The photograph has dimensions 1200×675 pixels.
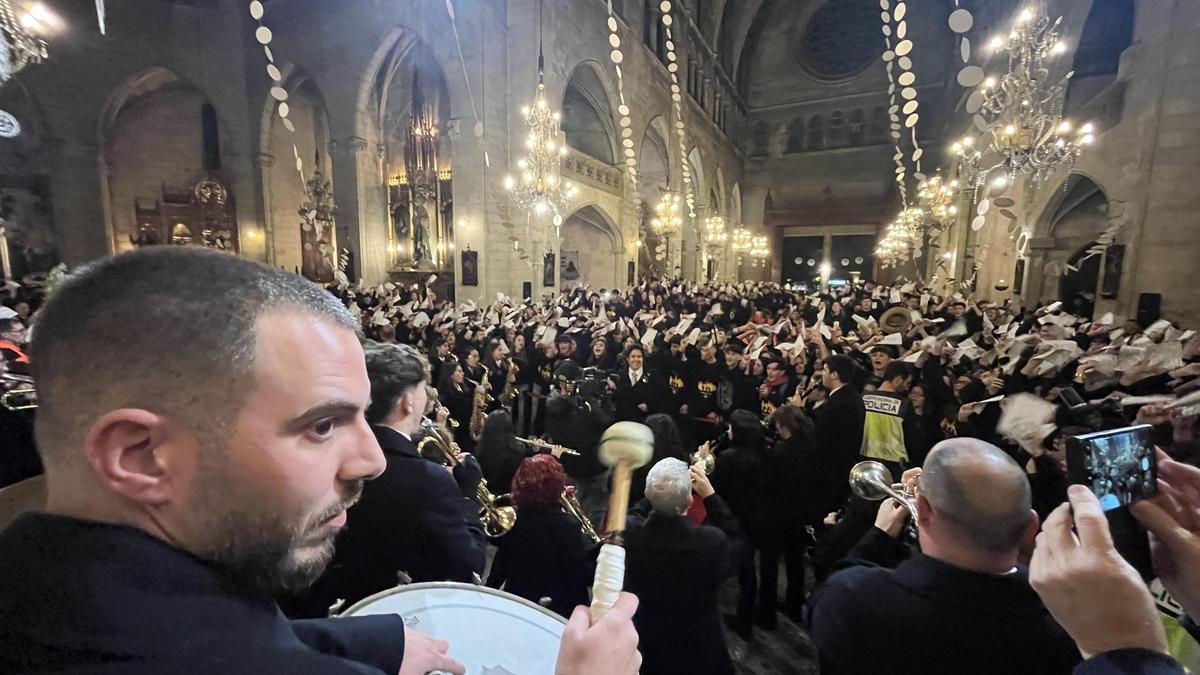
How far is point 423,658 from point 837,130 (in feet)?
115

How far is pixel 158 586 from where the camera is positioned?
0.57m

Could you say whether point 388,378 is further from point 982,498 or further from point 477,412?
point 477,412

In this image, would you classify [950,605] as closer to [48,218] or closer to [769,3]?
[48,218]

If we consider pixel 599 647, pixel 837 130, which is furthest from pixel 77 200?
pixel 837 130

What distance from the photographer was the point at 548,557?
89.6 inches

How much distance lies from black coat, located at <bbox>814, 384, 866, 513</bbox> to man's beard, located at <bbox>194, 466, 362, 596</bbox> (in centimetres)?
335

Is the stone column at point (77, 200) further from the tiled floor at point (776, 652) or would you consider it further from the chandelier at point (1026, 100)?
the chandelier at point (1026, 100)

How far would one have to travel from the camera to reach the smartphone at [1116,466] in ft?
3.29

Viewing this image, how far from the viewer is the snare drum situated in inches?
49.4

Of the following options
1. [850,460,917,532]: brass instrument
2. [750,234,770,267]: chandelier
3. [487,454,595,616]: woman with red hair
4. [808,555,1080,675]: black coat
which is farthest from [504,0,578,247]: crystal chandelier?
[750,234,770,267]: chandelier

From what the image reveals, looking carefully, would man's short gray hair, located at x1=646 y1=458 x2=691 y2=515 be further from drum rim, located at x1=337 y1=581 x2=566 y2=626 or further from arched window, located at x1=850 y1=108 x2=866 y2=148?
arched window, located at x1=850 y1=108 x2=866 y2=148

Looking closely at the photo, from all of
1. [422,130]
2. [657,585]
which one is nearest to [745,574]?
[657,585]

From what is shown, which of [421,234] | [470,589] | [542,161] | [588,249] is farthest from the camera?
[588,249]

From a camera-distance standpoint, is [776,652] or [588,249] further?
[588,249]
